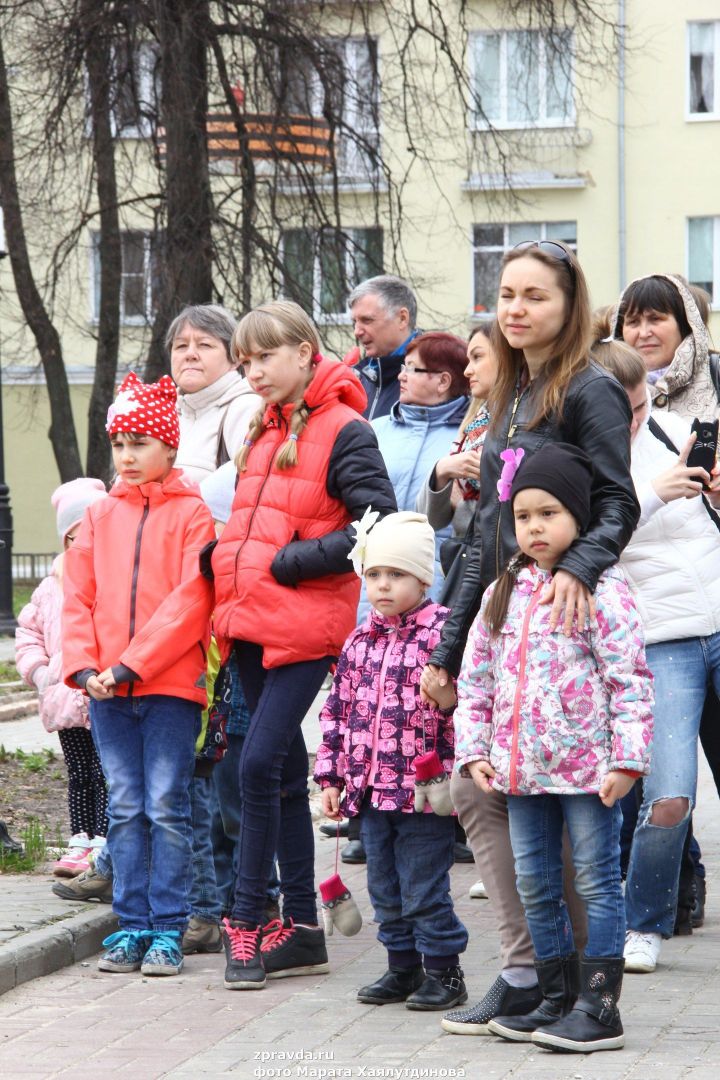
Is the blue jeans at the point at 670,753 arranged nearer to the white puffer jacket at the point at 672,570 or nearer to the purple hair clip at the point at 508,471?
the white puffer jacket at the point at 672,570

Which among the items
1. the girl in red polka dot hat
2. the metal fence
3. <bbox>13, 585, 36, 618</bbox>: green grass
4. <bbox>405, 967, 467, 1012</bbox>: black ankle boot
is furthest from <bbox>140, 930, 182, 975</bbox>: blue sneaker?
the metal fence

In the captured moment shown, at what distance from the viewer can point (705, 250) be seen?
32312 millimetres

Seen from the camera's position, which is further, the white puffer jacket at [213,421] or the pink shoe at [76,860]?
the pink shoe at [76,860]

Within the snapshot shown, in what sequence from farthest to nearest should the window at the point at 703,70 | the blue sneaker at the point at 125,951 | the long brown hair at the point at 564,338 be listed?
1. the window at the point at 703,70
2. the blue sneaker at the point at 125,951
3. the long brown hair at the point at 564,338

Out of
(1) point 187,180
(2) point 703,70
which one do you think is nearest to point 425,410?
(1) point 187,180

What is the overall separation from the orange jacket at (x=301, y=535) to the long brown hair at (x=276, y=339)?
3cm

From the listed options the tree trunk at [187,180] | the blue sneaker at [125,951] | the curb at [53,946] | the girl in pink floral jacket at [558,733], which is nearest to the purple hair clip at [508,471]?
the girl in pink floral jacket at [558,733]

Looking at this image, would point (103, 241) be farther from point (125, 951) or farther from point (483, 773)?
point (483, 773)

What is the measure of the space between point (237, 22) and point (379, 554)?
1054cm

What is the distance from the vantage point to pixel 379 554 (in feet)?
16.7

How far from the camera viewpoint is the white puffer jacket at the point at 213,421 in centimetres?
636

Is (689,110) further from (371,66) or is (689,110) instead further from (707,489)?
(707,489)

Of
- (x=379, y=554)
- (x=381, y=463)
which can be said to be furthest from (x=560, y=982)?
(x=381, y=463)

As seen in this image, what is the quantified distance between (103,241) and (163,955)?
14.6 metres
